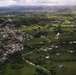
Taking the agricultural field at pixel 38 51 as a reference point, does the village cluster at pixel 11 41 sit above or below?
below

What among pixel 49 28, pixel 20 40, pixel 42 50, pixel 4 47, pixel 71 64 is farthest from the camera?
pixel 49 28

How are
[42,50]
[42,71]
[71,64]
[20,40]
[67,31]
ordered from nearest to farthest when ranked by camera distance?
[42,71]
[71,64]
[42,50]
[20,40]
[67,31]

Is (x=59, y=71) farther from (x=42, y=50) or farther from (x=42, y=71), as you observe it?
(x=42, y=50)

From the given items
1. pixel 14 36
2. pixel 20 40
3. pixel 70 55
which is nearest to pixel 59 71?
pixel 70 55

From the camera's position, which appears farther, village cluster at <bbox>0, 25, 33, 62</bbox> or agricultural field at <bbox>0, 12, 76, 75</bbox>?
village cluster at <bbox>0, 25, 33, 62</bbox>

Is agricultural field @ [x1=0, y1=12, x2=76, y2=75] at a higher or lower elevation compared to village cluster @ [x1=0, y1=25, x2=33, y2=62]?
higher

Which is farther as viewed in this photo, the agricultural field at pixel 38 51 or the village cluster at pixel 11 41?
the village cluster at pixel 11 41

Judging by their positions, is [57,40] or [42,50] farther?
[57,40]

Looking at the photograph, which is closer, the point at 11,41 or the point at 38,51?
the point at 38,51

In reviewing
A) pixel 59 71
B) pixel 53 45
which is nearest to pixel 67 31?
pixel 53 45

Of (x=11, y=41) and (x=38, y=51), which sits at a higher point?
(x=38, y=51)
